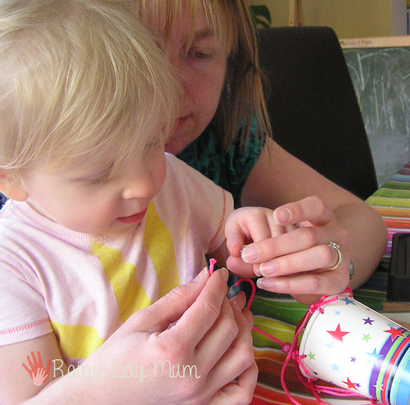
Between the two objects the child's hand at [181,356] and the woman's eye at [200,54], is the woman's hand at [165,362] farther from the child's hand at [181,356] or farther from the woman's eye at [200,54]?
the woman's eye at [200,54]

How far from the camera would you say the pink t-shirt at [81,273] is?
58 centimetres

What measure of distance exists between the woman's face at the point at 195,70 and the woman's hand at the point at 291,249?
227 mm

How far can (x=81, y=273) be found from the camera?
64 centimetres

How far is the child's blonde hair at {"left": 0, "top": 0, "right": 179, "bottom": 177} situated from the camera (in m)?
0.49

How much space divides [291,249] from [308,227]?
5cm

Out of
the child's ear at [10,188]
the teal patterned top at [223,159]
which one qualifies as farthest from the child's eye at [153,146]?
the teal patterned top at [223,159]

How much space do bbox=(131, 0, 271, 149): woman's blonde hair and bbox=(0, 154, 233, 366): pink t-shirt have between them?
29cm

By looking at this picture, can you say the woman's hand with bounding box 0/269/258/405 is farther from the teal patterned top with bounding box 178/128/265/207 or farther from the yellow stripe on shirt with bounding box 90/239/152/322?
the teal patterned top with bounding box 178/128/265/207

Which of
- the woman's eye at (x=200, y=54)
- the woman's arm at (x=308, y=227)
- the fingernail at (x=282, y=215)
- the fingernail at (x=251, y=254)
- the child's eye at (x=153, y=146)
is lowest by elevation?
the woman's arm at (x=308, y=227)

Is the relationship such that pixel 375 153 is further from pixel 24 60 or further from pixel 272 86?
pixel 24 60

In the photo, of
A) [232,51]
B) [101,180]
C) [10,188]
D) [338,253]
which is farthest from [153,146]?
[232,51]

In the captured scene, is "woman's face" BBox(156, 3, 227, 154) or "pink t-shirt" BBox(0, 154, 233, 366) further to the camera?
"woman's face" BBox(156, 3, 227, 154)

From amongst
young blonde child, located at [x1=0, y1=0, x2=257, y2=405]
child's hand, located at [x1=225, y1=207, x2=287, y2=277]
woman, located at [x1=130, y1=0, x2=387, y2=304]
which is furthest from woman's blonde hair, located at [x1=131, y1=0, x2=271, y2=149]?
child's hand, located at [x1=225, y1=207, x2=287, y2=277]

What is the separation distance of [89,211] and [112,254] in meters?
0.13
